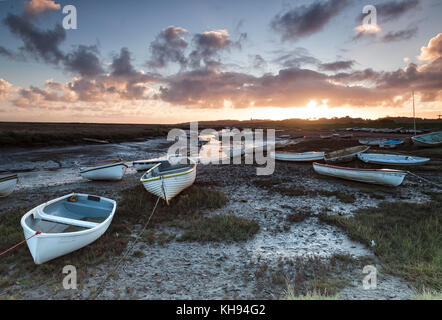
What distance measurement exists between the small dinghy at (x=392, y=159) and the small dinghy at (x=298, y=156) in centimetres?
367

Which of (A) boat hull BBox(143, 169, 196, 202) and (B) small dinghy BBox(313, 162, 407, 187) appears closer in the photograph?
(A) boat hull BBox(143, 169, 196, 202)

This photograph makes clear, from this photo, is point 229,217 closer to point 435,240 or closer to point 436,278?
point 436,278

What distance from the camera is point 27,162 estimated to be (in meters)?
24.7

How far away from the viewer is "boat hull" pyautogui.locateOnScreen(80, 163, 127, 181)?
16.5 m

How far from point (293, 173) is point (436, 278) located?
45.6 feet

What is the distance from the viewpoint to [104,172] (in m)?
16.5

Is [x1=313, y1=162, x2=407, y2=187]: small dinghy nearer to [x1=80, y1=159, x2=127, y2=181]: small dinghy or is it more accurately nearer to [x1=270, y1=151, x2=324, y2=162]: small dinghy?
[x1=270, y1=151, x2=324, y2=162]: small dinghy

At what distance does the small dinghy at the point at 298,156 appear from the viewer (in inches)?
859

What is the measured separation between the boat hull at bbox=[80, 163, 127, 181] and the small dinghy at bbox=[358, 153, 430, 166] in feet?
67.5

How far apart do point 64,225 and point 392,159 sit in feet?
75.1

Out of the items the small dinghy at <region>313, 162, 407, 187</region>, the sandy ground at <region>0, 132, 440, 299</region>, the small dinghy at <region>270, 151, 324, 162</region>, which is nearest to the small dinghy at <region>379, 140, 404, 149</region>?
the small dinghy at <region>270, 151, 324, 162</region>

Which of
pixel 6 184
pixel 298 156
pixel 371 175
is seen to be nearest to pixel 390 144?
pixel 298 156

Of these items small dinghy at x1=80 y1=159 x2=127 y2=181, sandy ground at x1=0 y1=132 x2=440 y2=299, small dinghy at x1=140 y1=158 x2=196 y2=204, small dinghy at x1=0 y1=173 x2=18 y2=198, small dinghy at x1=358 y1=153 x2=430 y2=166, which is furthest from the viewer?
small dinghy at x1=358 y1=153 x2=430 y2=166
